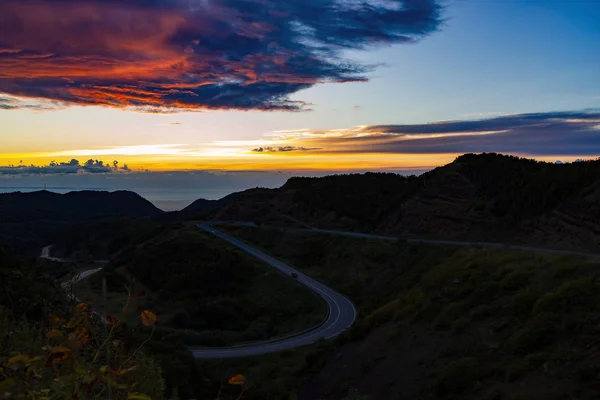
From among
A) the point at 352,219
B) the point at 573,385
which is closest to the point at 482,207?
the point at 352,219

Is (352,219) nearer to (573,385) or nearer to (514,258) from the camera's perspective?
(514,258)

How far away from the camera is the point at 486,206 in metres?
63.7

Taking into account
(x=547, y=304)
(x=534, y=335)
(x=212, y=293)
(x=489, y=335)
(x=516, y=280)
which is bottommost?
(x=212, y=293)

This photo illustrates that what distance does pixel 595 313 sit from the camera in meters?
18.4

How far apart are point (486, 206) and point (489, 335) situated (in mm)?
46408

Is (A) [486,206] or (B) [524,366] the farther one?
(A) [486,206]

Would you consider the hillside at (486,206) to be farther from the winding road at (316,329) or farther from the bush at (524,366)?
the bush at (524,366)

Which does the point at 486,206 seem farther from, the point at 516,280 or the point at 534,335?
the point at 534,335

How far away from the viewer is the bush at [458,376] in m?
17.7

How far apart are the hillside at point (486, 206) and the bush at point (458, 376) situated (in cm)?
3256

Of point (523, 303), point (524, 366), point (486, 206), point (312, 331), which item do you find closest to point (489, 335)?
point (523, 303)

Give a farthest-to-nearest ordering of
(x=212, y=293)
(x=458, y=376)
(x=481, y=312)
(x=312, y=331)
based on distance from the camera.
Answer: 1. (x=212, y=293)
2. (x=312, y=331)
3. (x=481, y=312)
4. (x=458, y=376)

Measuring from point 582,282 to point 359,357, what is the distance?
39.4 feet

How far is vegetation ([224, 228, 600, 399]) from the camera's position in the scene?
1652 cm
